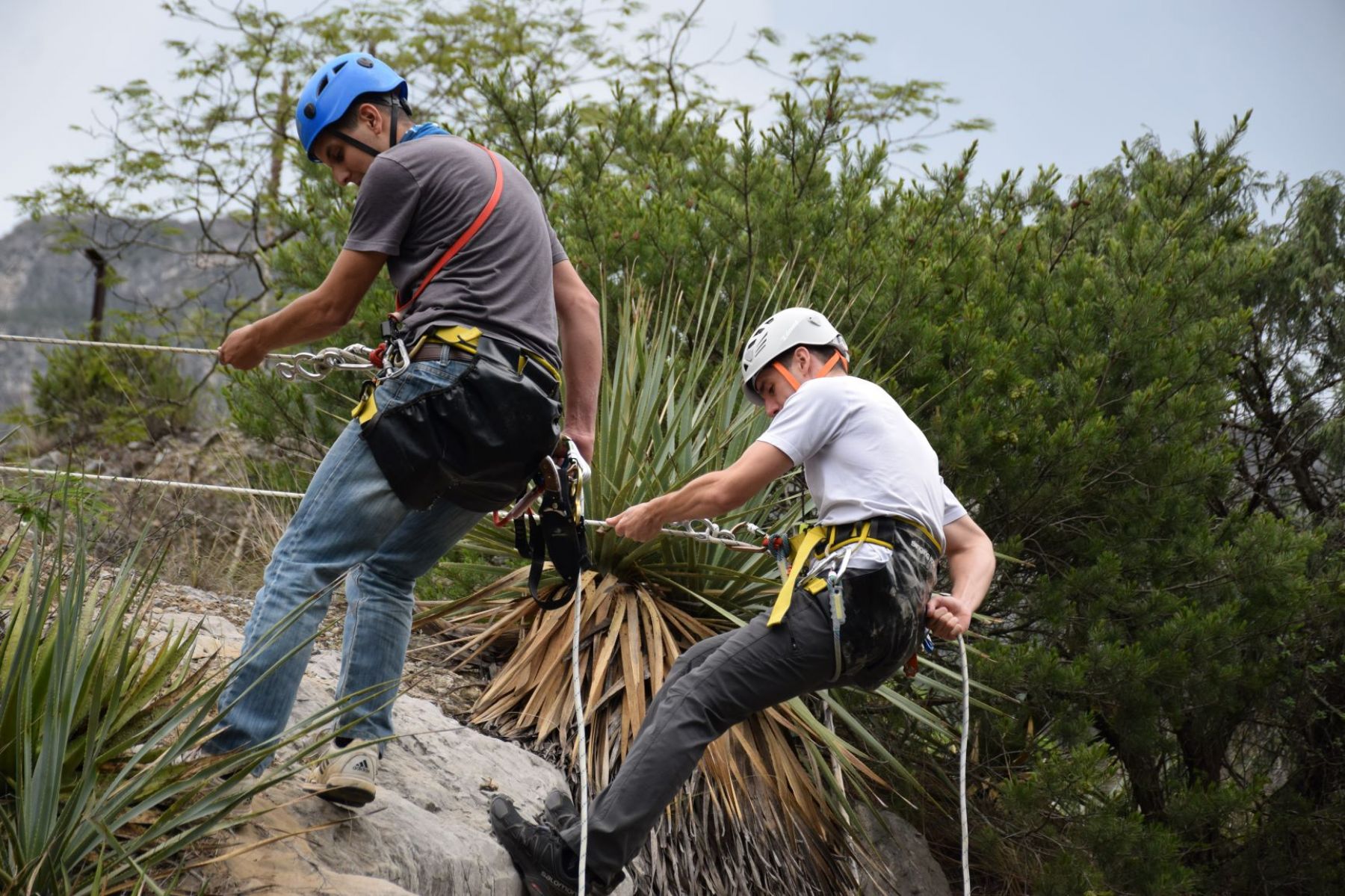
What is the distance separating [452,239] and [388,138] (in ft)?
1.17

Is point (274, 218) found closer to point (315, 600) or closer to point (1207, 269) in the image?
point (1207, 269)

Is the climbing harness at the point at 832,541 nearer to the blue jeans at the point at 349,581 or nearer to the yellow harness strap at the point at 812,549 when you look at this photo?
the yellow harness strap at the point at 812,549

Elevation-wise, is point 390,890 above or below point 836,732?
above

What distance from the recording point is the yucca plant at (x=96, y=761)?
2377 mm

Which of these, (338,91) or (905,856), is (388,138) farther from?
(905,856)

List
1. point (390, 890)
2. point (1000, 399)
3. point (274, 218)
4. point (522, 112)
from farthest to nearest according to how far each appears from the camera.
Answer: point (274, 218)
point (522, 112)
point (1000, 399)
point (390, 890)

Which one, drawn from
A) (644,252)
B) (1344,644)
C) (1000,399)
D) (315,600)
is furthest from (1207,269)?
(315,600)

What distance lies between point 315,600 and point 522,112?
5.37 m

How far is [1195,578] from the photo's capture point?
632 cm

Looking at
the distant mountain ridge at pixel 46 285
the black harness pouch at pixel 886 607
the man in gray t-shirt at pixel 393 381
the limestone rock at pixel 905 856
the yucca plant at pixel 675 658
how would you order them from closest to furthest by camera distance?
the man in gray t-shirt at pixel 393 381 → the black harness pouch at pixel 886 607 → the yucca plant at pixel 675 658 → the limestone rock at pixel 905 856 → the distant mountain ridge at pixel 46 285

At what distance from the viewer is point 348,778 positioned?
Answer: 9.95ft

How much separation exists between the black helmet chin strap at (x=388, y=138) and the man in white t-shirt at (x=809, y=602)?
119 centimetres

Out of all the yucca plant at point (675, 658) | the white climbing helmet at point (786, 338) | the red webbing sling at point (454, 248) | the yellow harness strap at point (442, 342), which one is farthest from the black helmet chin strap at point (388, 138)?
the yucca plant at point (675, 658)

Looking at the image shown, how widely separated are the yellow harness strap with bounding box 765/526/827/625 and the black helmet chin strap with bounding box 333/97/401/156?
60.7 inches
